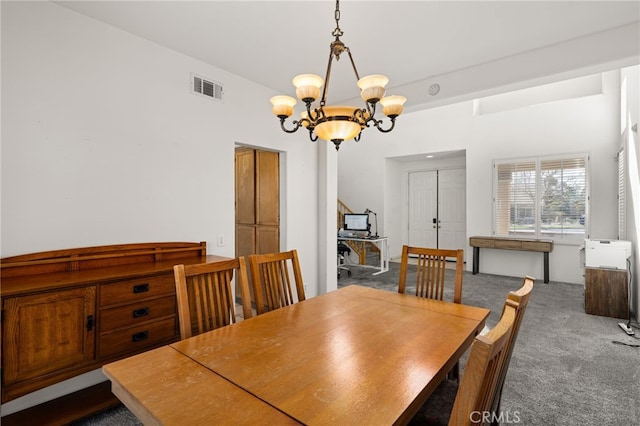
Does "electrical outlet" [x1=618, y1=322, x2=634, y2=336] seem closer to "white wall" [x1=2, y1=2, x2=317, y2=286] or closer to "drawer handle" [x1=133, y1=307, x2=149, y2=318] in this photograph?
"white wall" [x1=2, y1=2, x2=317, y2=286]

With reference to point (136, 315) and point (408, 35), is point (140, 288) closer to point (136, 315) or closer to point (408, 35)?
point (136, 315)

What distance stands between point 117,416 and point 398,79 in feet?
12.8

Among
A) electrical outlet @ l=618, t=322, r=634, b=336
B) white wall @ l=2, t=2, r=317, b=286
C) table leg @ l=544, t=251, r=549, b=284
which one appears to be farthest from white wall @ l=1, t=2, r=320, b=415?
table leg @ l=544, t=251, r=549, b=284

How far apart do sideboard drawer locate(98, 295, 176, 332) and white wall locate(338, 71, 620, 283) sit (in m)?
5.97

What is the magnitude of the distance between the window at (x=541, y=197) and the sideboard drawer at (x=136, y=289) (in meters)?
6.04

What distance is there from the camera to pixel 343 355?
1.26 meters

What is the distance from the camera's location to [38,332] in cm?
173

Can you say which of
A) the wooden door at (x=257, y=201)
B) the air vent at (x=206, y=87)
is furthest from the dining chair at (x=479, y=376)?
the wooden door at (x=257, y=201)

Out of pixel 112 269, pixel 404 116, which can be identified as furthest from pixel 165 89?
pixel 404 116

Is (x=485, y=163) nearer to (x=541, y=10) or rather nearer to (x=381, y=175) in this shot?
(x=381, y=175)

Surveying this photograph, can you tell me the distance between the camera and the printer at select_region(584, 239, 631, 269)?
382 centimetres

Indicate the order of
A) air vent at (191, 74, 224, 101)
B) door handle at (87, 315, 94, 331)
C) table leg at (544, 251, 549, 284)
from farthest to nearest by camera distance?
table leg at (544, 251, 549, 284) < air vent at (191, 74, 224, 101) < door handle at (87, 315, 94, 331)

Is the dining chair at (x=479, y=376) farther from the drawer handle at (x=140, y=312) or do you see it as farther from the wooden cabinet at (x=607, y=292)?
the wooden cabinet at (x=607, y=292)

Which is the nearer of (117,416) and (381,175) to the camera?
(117,416)
